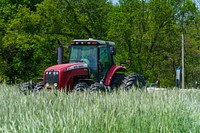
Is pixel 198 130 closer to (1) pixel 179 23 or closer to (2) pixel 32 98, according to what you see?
(2) pixel 32 98

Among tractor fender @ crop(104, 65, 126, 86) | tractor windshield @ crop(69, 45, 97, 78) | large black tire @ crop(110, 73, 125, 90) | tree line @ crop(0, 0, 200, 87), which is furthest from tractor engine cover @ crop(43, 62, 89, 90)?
tree line @ crop(0, 0, 200, 87)

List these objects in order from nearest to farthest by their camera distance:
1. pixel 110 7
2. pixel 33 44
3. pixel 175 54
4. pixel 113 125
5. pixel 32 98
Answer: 1. pixel 113 125
2. pixel 32 98
3. pixel 33 44
4. pixel 110 7
5. pixel 175 54

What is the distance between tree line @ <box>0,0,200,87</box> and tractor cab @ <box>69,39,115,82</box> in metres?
8.10

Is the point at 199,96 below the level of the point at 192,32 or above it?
below

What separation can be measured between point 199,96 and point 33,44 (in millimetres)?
12695

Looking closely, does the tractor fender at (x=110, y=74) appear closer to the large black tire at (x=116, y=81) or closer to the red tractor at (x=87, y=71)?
the red tractor at (x=87, y=71)

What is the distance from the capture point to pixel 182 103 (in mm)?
5227

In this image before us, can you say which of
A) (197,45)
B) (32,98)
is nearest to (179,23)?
(197,45)

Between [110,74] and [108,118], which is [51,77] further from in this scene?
[108,118]

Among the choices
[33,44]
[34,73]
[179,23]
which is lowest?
[34,73]

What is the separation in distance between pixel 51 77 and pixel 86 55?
123 cm

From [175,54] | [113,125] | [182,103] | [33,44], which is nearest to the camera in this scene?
[113,125]

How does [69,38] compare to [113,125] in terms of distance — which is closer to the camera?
[113,125]

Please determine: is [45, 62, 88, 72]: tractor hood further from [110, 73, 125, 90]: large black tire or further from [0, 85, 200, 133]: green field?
[0, 85, 200, 133]: green field
